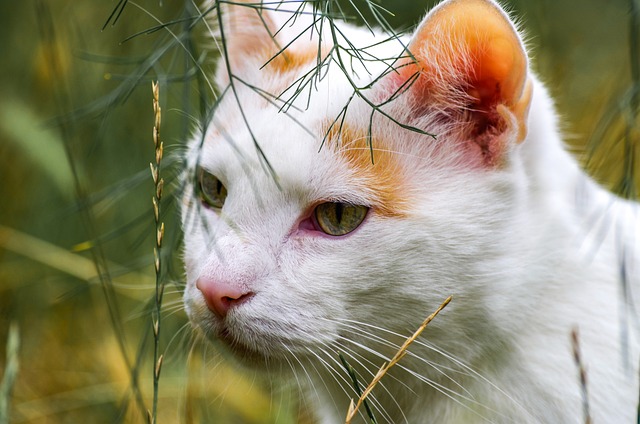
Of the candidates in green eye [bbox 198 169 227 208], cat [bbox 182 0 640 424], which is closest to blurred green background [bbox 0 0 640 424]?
green eye [bbox 198 169 227 208]

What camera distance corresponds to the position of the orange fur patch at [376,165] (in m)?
1.62

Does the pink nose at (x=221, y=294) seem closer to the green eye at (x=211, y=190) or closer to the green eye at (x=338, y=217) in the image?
the green eye at (x=338, y=217)

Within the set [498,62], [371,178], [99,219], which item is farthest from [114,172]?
[498,62]

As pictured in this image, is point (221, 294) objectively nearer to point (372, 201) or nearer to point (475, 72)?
point (372, 201)

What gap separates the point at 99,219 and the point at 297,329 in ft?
6.27

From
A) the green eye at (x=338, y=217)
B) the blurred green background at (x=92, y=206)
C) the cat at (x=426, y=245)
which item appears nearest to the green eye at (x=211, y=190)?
the cat at (x=426, y=245)

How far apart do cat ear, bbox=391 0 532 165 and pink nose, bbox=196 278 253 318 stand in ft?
1.74

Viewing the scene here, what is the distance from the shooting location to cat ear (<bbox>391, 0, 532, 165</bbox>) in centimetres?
155

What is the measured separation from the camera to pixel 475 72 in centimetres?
163

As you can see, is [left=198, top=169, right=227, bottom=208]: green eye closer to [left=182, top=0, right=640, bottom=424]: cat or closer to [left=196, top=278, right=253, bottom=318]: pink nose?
[left=182, top=0, right=640, bottom=424]: cat

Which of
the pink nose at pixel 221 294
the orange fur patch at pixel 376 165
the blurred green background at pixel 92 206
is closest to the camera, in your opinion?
the pink nose at pixel 221 294

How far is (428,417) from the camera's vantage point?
175 cm

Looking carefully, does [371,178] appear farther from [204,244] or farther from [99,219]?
[99,219]

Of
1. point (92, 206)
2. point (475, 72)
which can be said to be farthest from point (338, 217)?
point (92, 206)
